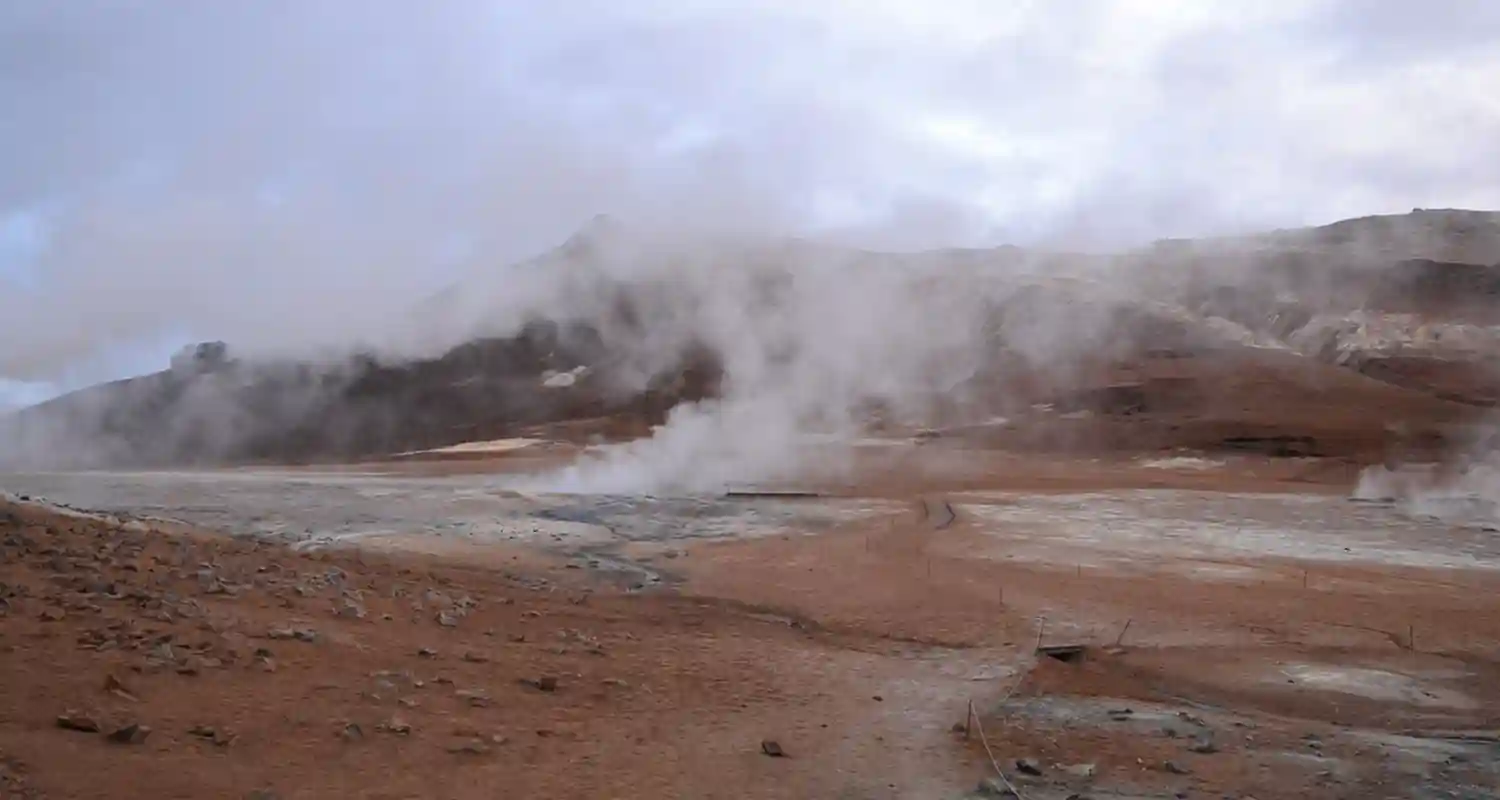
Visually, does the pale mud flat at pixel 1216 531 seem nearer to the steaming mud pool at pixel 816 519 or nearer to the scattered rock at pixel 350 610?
the steaming mud pool at pixel 816 519

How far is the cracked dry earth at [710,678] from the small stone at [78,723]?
0.01 meters

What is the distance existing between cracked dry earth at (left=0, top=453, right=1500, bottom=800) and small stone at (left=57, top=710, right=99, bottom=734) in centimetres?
1

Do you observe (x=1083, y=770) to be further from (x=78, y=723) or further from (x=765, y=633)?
(x=78, y=723)

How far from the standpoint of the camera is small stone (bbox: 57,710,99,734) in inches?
257

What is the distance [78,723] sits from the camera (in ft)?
21.5

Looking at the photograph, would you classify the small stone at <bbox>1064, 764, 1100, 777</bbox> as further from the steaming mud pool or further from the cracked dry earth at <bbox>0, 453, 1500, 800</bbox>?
the steaming mud pool

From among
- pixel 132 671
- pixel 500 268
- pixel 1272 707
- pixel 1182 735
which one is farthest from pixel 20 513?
pixel 500 268

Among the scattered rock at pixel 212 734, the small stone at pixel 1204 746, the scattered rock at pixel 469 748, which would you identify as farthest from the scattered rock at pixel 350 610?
the small stone at pixel 1204 746

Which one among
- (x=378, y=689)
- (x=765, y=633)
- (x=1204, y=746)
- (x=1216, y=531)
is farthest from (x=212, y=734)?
(x=1216, y=531)

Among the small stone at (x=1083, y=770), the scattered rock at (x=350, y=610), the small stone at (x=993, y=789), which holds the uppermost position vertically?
the scattered rock at (x=350, y=610)

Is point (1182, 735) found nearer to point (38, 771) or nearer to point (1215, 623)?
point (1215, 623)

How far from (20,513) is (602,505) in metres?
12.8

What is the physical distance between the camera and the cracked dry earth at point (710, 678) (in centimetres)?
702

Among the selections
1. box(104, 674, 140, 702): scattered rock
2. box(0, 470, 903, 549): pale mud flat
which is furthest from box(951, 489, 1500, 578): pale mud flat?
box(104, 674, 140, 702): scattered rock
